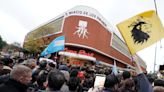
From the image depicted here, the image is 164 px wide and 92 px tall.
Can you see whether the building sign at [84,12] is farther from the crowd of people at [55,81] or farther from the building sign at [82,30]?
the crowd of people at [55,81]

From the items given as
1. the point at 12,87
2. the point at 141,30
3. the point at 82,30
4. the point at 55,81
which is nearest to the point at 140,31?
the point at 141,30

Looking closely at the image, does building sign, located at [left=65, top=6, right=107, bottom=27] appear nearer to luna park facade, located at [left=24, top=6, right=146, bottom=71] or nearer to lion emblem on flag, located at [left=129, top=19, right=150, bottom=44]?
luna park facade, located at [left=24, top=6, right=146, bottom=71]

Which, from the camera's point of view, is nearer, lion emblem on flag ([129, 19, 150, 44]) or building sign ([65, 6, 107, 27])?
lion emblem on flag ([129, 19, 150, 44])

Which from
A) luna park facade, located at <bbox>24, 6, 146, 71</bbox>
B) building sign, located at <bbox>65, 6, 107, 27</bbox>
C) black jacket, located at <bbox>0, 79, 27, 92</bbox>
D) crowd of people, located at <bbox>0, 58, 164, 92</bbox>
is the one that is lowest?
black jacket, located at <bbox>0, 79, 27, 92</bbox>

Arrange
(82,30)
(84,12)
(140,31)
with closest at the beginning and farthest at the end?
1. (140,31)
2. (82,30)
3. (84,12)

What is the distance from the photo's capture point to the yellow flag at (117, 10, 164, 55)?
488 centimetres

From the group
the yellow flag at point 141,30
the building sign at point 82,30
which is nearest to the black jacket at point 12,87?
the yellow flag at point 141,30

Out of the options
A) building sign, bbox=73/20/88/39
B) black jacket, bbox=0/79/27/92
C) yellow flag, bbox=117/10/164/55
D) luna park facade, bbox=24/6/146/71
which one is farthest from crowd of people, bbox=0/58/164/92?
building sign, bbox=73/20/88/39

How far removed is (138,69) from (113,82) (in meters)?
1.63

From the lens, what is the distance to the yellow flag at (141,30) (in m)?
4.88

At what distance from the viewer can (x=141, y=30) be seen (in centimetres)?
526

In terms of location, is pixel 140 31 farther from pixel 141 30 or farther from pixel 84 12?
pixel 84 12

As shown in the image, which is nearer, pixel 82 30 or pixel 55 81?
pixel 55 81

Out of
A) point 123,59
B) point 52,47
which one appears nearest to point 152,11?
point 52,47
